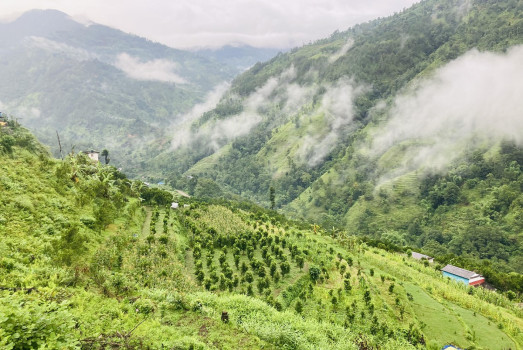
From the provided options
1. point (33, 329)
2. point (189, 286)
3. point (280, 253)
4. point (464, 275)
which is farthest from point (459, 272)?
point (33, 329)

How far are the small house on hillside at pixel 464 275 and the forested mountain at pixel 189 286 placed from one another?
558 cm

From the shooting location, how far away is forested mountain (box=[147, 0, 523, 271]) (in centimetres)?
8431

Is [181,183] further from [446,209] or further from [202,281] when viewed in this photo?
[202,281]

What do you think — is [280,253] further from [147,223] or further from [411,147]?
[411,147]

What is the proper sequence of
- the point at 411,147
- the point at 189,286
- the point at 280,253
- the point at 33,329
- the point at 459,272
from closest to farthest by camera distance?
the point at 33,329
the point at 189,286
the point at 280,253
the point at 459,272
the point at 411,147

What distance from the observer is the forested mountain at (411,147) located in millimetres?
84312

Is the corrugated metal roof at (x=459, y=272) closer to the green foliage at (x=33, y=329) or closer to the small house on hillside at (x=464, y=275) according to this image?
the small house on hillside at (x=464, y=275)

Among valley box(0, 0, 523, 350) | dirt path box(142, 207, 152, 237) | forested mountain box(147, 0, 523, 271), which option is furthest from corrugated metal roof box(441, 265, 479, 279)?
dirt path box(142, 207, 152, 237)

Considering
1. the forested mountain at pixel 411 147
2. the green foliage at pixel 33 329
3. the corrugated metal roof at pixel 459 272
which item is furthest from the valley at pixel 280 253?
the forested mountain at pixel 411 147

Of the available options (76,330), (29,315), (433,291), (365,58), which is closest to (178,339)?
(76,330)

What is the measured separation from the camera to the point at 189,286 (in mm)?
20078

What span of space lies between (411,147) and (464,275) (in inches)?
3443

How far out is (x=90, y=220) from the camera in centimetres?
2553

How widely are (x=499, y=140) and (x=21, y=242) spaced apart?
123 m
